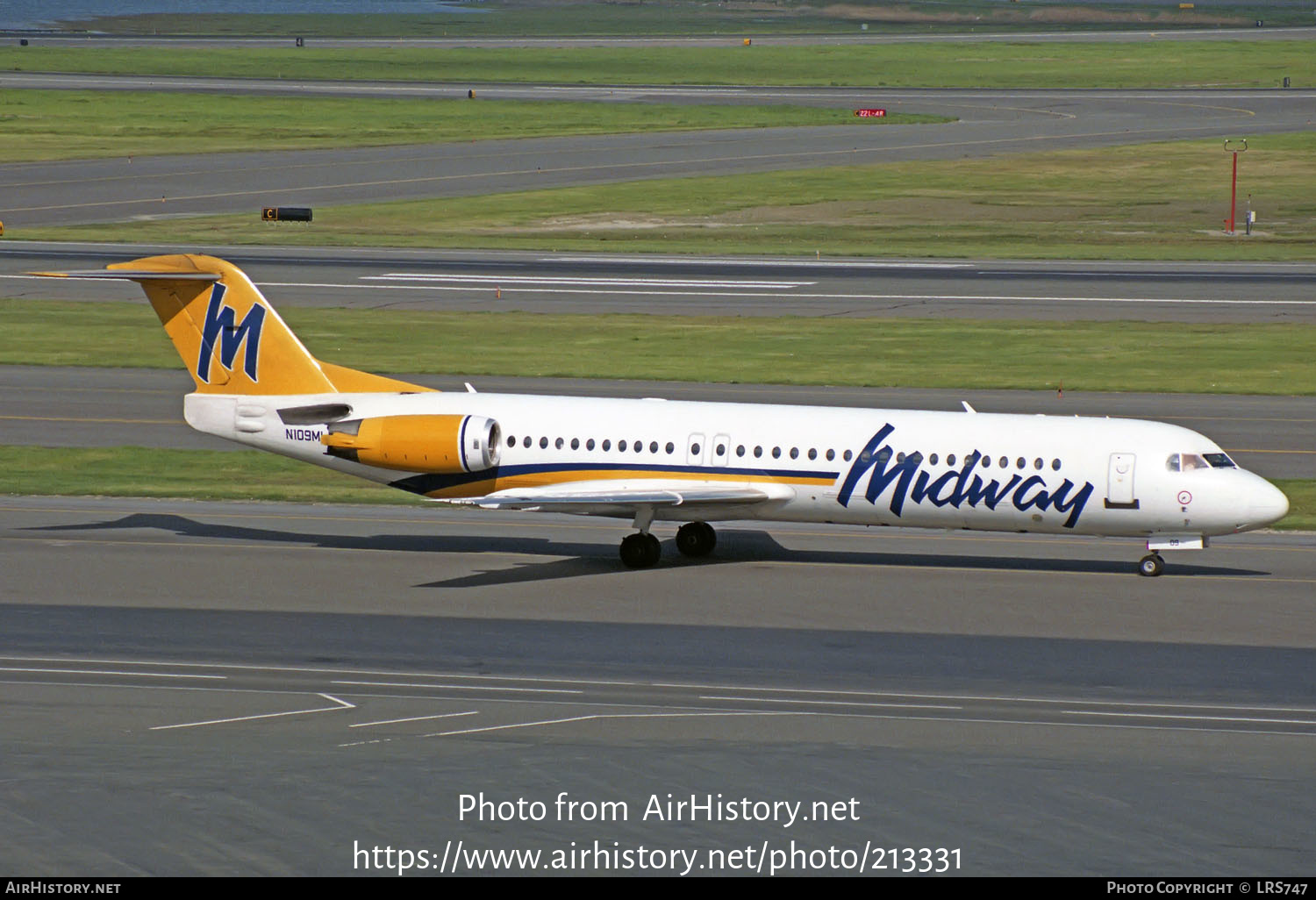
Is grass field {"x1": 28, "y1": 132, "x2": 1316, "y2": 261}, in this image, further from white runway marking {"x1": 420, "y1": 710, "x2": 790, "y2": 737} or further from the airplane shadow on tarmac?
white runway marking {"x1": 420, "y1": 710, "x2": 790, "y2": 737}

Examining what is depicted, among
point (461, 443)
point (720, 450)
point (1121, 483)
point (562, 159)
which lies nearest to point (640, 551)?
point (720, 450)

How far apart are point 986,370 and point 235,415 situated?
1106 inches

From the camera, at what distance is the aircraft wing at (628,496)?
34.4 metres

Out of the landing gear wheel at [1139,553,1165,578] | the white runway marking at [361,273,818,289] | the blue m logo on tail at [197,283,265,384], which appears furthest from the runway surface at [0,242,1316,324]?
the landing gear wheel at [1139,553,1165,578]

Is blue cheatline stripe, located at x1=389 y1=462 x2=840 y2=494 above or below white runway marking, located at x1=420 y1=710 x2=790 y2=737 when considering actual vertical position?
above

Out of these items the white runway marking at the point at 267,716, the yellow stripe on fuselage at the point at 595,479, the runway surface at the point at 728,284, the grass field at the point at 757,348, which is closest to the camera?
the white runway marking at the point at 267,716

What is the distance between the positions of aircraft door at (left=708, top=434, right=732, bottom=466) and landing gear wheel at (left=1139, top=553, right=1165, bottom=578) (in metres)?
8.49

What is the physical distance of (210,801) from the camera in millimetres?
21328

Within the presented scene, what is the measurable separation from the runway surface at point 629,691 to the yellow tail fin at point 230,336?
134 inches

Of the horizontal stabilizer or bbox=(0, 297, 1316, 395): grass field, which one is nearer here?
the horizontal stabilizer

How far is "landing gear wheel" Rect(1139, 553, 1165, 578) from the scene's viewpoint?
34969 mm

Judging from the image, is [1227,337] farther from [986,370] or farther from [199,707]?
[199,707]

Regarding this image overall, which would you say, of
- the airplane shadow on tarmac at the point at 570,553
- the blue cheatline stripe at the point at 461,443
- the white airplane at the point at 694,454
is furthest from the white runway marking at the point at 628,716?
the blue cheatline stripe at the point at 461,443

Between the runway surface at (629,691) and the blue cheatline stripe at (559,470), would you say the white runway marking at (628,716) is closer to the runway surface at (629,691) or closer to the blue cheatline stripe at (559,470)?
the runway surface at (629,691)
